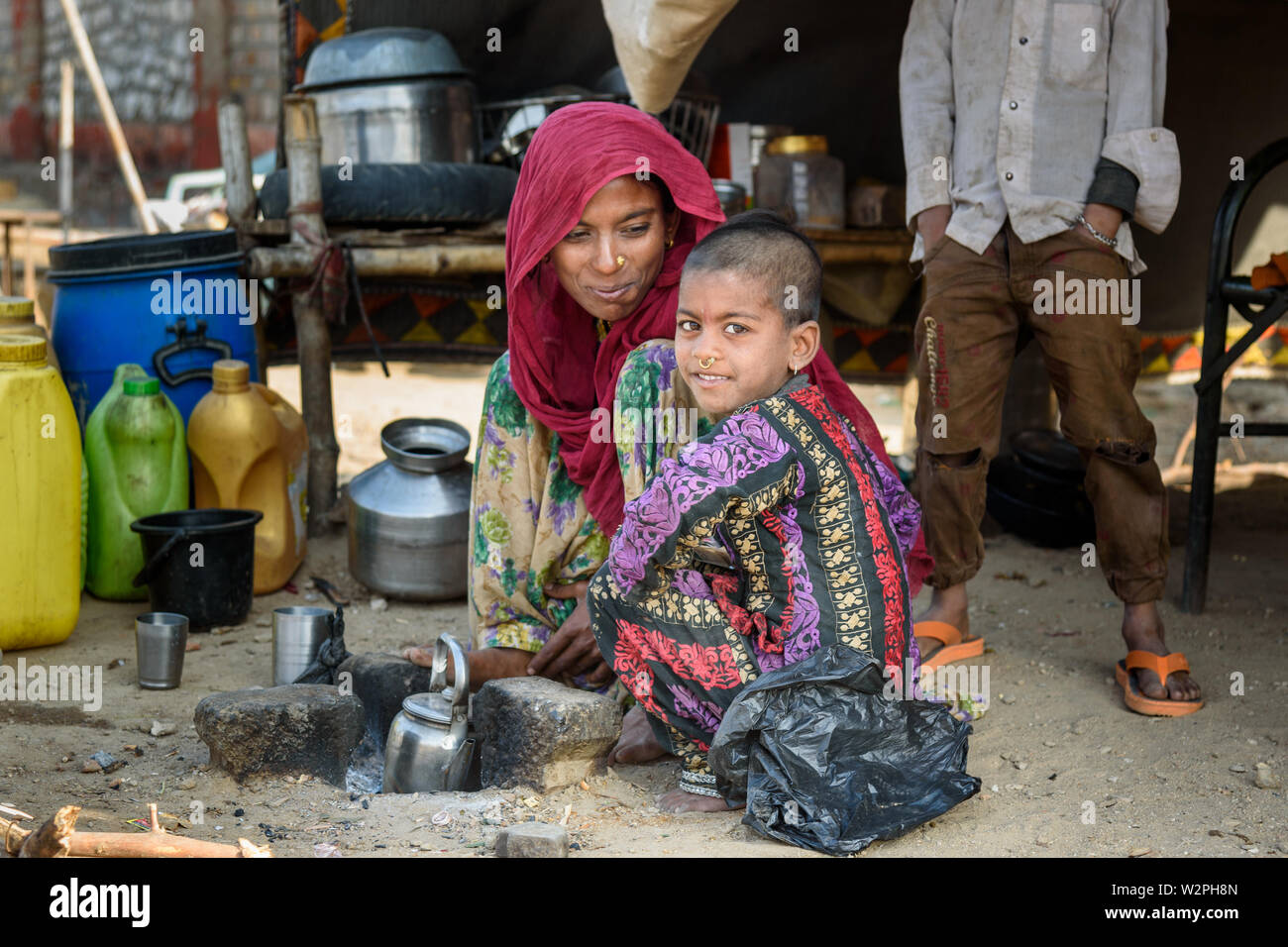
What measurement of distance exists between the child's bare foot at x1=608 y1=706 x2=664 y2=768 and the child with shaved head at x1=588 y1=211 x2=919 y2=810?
235 millimetres

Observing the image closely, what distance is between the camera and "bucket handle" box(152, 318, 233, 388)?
3621 mm

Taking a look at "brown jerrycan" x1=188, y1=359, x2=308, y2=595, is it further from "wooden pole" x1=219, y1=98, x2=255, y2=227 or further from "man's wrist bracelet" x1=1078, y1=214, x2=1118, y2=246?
"man's wrist bracelet" x1=1078, y1=214, x2=1118, y2=246

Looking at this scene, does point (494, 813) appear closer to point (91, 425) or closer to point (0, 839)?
point (0, 839)

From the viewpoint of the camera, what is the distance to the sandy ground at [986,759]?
1956 millimetres

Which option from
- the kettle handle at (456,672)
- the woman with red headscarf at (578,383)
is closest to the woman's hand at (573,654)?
the woman with red headscarf at (578,383)

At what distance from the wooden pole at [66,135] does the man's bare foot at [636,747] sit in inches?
284

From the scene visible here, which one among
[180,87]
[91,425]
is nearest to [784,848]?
[91,425]

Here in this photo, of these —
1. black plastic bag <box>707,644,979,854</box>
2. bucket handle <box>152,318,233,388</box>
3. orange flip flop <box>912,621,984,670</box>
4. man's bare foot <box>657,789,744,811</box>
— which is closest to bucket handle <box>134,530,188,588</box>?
bucket handle <box>152,318,233,388</box>

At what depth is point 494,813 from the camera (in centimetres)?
204

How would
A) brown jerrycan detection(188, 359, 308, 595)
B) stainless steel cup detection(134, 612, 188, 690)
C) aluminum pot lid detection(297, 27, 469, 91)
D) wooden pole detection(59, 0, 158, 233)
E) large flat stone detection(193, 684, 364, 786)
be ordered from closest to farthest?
large flat stone detection(193, 684, 364, 786), stainless steel cup detection(134, 612, 188, 690), brown jerrycan detection(188, 359, 308, 595), aluminum pot lid detection(297, 27, 469, 91), wooden pole detection(59, 0, 158, 233)

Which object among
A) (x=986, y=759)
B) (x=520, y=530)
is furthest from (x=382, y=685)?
(x=986, y=759)

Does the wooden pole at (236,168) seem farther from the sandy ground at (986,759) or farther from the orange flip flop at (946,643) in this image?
the orange flip flop at (946,643)

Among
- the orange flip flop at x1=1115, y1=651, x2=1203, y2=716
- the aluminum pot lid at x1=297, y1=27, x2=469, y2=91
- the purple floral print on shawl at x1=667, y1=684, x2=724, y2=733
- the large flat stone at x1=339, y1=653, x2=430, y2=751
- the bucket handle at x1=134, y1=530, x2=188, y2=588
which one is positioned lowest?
the large flat stone at x1=339, y1=653, x2=430, y2=751

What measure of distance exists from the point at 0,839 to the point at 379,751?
102 centimetres
